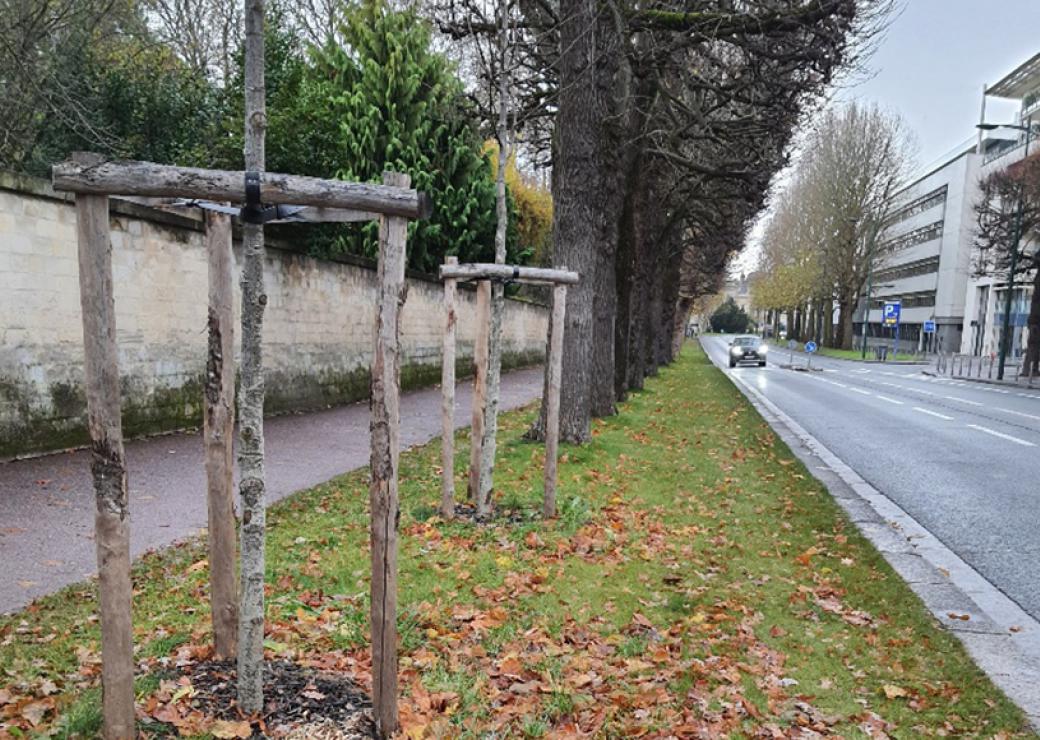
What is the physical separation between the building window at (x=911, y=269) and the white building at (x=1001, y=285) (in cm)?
728

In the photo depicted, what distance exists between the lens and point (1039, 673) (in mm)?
3768

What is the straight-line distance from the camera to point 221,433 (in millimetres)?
3301

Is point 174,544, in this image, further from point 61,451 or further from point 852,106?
point 852,106

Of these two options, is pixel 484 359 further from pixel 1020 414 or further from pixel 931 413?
pixel 1020 414

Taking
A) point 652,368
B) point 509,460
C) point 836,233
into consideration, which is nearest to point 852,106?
point 836,233

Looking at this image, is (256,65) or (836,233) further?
(836,233)

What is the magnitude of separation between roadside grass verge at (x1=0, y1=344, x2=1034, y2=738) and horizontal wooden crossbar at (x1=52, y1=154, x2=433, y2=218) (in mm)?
2051

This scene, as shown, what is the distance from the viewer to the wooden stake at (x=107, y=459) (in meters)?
2.51

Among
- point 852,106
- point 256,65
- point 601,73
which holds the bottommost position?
point 256,65

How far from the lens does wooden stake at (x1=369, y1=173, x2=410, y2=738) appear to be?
2.92 meters

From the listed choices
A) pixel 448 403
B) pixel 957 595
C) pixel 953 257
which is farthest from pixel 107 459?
pixel 953 257

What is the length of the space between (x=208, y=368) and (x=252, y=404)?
56cm

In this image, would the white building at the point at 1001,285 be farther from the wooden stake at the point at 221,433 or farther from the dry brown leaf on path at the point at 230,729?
the dry brown leaf on path at the point at 230,729

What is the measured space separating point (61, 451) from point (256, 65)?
673 centimetres
